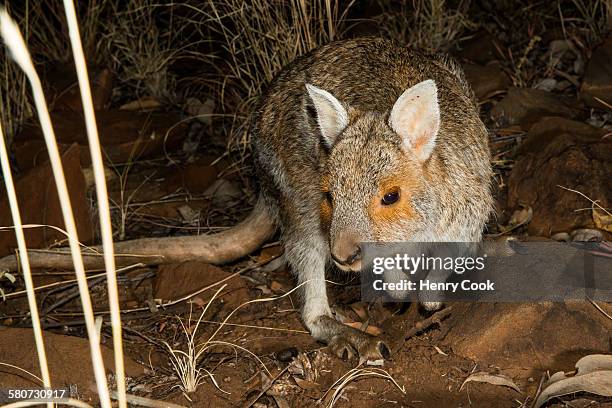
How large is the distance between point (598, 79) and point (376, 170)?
9.08 ft

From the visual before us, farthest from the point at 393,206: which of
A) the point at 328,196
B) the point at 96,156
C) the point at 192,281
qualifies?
the point at 96,156

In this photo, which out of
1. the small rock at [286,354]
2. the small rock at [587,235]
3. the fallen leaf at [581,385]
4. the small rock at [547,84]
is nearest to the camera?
the fallen leaf at [581,385]

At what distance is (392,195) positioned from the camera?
3.86 meters

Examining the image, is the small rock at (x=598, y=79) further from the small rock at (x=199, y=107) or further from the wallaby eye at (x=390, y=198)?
the small rock at (x=199, y=107)

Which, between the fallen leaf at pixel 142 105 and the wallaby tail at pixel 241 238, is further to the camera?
the fallen leaf at pixel 142 105

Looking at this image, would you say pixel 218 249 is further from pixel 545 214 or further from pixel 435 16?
pixel 435 16

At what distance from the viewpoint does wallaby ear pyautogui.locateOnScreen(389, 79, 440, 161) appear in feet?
12.3

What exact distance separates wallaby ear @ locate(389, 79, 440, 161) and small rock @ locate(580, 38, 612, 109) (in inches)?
93.1

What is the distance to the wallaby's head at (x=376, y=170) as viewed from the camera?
375cm

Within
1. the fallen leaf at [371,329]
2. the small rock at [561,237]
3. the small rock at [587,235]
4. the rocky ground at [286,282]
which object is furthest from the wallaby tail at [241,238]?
the small rock at [587,235]

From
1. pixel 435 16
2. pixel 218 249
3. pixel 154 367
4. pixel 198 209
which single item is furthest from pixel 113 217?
pixel 435 16

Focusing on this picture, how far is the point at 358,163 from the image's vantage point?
3877 mm

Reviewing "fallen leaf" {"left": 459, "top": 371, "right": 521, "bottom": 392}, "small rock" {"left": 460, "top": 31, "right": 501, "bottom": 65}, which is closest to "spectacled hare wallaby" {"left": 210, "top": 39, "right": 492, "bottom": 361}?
"fallen leaf" {"left": 459, "top": 371, "right": 521, "bottom": 392}

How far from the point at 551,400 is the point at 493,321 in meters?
0.54
